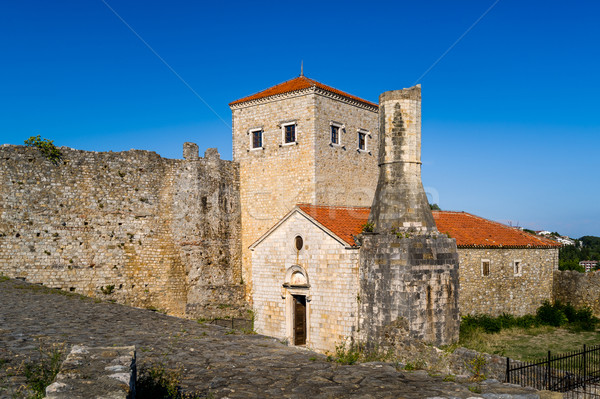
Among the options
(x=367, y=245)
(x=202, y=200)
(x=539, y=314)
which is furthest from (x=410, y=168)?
(x=539, y=314)

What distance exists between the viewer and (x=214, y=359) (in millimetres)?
8125

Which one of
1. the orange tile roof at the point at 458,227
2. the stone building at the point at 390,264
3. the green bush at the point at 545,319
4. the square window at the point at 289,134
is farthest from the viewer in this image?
the square window at the point at 289,134

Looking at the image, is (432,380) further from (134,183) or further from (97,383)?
(134,183)

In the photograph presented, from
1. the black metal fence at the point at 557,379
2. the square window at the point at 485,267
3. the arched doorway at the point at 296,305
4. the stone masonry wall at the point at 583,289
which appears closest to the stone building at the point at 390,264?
the arched doorway at the point at 296,305

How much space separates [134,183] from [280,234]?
25.1 ft

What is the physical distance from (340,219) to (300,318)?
4385mm

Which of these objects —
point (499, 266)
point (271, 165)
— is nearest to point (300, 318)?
point (271, 165)

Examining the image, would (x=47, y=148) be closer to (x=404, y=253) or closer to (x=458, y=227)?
(x=404, y=253)

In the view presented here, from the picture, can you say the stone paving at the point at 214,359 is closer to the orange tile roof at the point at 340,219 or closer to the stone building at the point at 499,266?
the orange tile roof at the point at 340,219

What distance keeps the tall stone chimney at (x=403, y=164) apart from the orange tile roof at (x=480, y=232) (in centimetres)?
745

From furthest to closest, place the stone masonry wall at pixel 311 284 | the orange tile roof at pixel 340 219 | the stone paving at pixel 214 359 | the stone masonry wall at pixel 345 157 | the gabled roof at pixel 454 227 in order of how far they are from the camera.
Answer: the stone masonry wall at pixel 345 157
the gabled roof at pixel 454 227
the orange tile roof at pixel 340 219
the stone masonry wall at pixel 311 284
the stone paving at pixel 214 359

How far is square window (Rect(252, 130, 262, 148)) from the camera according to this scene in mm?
27500

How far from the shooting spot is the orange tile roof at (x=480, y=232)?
25.3 meters

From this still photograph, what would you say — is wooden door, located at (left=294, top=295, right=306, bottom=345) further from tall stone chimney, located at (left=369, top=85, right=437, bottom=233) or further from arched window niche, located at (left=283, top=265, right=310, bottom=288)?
tall stone chimney, located at (left=369, top=85, right=437, bottom=233)
